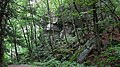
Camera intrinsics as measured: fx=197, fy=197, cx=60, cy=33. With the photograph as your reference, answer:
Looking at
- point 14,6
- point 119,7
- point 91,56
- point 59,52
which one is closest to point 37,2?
point 59,52

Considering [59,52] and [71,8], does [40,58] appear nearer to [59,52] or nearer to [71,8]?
[59,52]

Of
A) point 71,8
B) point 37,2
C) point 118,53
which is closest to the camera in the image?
point 118,53

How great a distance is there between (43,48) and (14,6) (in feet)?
42.9

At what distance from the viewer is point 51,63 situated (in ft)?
50.7

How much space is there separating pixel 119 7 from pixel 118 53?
2.65 m

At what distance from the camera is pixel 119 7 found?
1138 cm

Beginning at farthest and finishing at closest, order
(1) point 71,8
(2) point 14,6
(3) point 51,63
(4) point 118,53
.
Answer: (1) point 71,8
(3) point 51,63
(2) point 14,6
(4) point 118,53

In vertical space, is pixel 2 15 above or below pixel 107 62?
above

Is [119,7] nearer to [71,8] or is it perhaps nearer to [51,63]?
[51,63]

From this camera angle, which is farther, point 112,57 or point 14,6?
point 14,6

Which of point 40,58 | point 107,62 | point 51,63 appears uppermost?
point 107,62

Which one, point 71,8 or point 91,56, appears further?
point 71,8

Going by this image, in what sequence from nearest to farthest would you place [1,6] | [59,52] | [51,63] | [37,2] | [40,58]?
[1,6]
[51,63]
[59,52]
[40,58]
[37,2]

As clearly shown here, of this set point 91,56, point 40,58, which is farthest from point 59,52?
point 91,56
